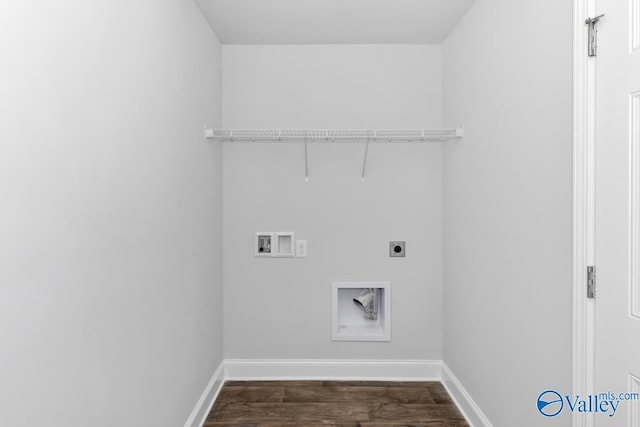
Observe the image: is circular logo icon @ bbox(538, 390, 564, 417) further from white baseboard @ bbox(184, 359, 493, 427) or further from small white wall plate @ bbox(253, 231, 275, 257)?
small white wall plate @ bbox(253, 231, 275, 257)

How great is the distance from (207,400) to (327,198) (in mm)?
1560

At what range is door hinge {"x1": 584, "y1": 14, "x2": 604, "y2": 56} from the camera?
1.36m

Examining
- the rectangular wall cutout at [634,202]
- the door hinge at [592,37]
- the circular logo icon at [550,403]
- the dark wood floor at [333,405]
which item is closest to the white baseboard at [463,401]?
the dark wood floor at [333,405]

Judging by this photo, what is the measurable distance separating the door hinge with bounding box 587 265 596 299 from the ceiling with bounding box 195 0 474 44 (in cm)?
172

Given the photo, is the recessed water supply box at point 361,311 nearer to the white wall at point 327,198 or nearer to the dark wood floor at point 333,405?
the white wall at point 327,198

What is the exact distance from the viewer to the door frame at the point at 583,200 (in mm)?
1380

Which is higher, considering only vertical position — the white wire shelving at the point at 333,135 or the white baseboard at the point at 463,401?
the white wire shelving at the point at 333,135

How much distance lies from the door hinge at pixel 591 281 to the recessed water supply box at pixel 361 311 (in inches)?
66.0

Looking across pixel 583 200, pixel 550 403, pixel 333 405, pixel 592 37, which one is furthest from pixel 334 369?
pixel 592 37

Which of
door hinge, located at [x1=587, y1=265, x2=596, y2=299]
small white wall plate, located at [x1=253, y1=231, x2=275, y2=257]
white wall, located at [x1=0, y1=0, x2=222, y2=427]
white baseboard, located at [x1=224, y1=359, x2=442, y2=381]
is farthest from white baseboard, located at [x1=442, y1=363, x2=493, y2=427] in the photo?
white wall, located at [x1=0, y1=0, x2=222, y2=427]

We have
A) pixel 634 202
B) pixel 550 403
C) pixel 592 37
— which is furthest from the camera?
pixel 550 403

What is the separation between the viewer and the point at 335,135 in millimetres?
2891

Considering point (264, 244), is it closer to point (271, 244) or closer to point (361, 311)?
point (271, 244)

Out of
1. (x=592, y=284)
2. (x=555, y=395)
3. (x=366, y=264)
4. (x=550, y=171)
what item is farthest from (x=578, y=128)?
(x=366, y=264)
